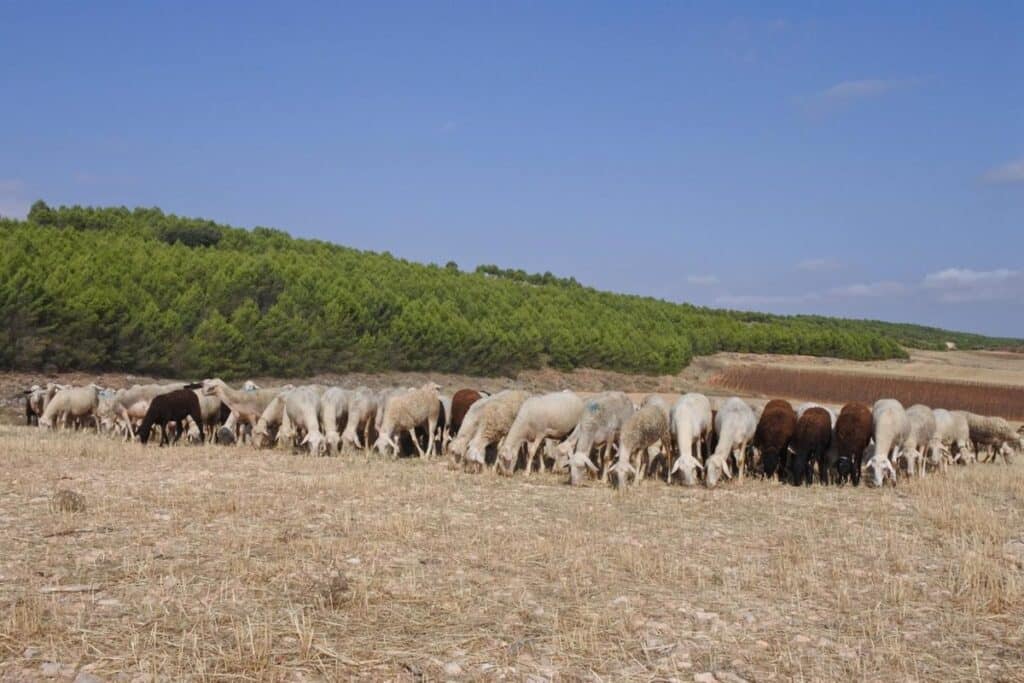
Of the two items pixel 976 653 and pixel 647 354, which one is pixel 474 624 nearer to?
pixel 976 653

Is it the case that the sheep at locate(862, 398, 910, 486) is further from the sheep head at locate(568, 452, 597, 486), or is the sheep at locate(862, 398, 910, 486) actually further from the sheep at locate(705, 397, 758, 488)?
the sheep head at locate(568, 452, 597, 486)

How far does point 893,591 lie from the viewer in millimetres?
8266

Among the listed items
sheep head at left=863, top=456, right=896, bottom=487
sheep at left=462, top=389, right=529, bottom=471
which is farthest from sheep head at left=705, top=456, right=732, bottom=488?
sheep at left=462, top=389, right=529, bottom=471

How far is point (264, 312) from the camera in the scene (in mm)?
41500

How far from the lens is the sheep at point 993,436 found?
22250mm

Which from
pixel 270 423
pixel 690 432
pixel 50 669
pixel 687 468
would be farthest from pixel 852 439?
pixel 50 669

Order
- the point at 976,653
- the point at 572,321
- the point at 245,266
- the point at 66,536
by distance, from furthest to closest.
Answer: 1. the point at 572,321
2. the point at 245,266
3. the point at 66,536
4. the point at 976,653

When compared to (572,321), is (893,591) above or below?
below

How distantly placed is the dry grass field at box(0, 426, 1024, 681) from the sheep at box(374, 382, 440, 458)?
14.9 ft

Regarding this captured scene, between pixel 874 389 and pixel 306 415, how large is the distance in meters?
41.1

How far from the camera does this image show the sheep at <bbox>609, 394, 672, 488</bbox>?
1497 centimetres

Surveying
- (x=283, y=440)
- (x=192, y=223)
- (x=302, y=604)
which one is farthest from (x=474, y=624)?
(x=192, y=223)

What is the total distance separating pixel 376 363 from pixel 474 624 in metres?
37.9

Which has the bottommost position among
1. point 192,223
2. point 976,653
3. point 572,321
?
point 976,653
